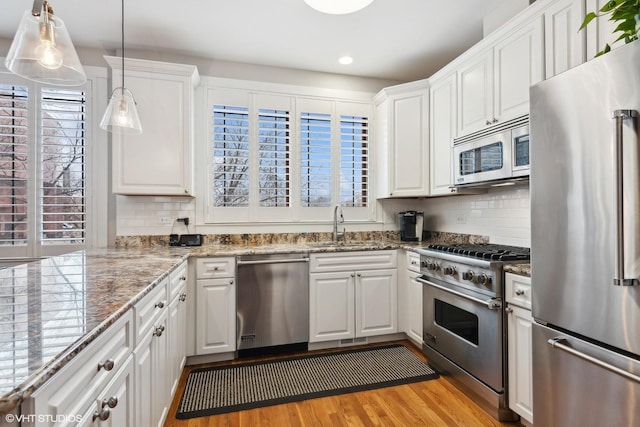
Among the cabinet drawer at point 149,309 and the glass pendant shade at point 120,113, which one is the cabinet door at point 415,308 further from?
the glass pendant shade at point 120,113

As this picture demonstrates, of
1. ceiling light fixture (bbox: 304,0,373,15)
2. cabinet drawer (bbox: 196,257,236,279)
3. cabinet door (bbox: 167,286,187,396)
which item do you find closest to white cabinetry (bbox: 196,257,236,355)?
cabinet drawer (bbox: 196,257,236,279)

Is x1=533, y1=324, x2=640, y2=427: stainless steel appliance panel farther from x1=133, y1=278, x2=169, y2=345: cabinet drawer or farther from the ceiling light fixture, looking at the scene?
the ceiling light fixture

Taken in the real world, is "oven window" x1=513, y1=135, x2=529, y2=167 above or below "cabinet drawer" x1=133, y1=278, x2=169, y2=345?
above

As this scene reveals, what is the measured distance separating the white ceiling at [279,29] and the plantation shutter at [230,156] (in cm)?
57

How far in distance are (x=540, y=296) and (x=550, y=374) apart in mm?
362

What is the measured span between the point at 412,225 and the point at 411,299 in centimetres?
83

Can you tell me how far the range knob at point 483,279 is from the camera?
78.4 inches

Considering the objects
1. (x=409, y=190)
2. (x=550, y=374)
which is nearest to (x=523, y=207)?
(x=409, y=190)

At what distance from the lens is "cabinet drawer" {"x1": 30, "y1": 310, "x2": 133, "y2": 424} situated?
0.71 meters

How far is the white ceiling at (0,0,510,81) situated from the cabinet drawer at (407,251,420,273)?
1929 mm

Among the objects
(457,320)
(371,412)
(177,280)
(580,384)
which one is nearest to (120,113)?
(177,280)

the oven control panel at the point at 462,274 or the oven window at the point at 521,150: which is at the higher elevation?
the oven window at the point at 521,150

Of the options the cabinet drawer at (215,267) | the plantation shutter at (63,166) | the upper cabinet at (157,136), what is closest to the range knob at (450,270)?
the cabinet drawer at (215,267)

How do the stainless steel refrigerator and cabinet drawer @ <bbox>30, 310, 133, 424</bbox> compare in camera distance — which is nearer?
cabinet drawer @ <bbox>30, 310, 133, 424</bbox>
